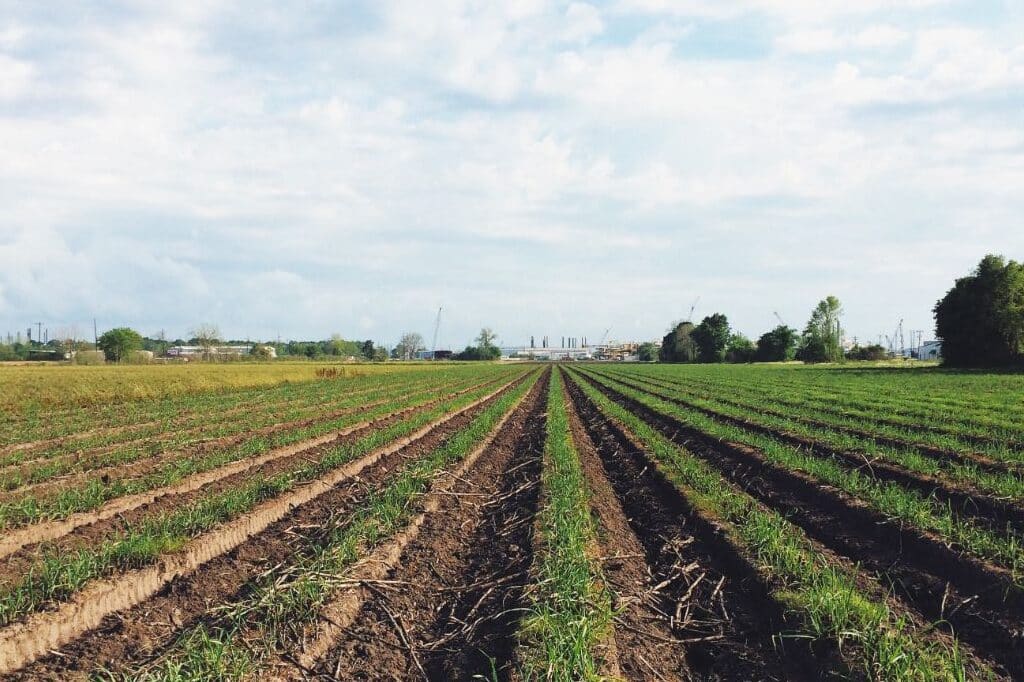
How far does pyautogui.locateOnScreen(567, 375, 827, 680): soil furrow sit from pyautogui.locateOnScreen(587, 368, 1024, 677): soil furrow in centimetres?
121

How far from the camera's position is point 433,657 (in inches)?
202

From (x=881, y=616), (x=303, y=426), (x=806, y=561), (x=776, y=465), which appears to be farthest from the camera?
(x=303, y=426)

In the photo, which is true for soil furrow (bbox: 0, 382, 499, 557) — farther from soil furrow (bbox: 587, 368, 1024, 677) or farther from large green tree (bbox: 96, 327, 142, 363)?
large green tree (bbox: 96, 327, 142, 363)

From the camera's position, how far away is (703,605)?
6109 mm

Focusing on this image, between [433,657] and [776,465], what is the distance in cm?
860

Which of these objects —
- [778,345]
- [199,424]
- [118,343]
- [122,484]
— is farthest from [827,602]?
[778,345]

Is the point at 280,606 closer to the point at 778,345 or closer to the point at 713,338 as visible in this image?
the point at 778,345

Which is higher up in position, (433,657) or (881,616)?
(881,616)

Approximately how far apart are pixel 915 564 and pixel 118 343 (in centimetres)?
10409

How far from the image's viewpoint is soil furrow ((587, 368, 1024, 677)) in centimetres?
527

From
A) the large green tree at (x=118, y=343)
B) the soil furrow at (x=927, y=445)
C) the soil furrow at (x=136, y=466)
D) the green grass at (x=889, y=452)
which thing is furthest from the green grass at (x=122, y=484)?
the large green tree at (x=118, y=343)

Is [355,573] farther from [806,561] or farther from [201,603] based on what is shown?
[806,561]

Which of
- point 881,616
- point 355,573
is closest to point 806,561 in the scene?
point 881,616

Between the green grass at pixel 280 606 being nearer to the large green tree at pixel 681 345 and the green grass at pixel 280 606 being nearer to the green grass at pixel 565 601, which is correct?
the green grass at pixel 565 601
